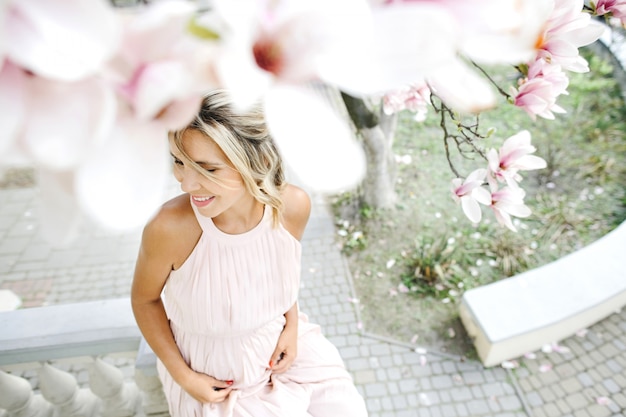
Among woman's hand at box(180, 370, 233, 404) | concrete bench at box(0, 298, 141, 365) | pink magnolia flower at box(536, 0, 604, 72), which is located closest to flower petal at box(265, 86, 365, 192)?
pink magnolia flower at box(536, 0, 604, 72)

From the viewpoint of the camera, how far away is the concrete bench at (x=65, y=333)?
1749 mm

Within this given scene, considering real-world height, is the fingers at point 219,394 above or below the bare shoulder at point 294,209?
below

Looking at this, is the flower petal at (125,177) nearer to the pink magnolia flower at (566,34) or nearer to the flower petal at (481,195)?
the pink magnolia flower at (566,34)

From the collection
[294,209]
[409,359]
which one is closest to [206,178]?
[294,209]

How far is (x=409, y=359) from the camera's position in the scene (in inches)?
125

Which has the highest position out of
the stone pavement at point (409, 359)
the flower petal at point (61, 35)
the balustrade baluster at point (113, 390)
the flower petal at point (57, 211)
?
the flower petal at point (61, 35)

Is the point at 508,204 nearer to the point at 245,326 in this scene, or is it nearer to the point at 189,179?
the point at 189,179

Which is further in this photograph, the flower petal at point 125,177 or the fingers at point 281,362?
the fingers at point 281,362

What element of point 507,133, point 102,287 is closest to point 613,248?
point 507,133

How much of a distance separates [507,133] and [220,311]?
14.4 feet

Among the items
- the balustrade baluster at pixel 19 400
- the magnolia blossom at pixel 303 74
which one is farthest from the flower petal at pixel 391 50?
the balustrade baluster at pixel 19 400

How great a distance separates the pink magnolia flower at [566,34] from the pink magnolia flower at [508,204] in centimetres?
39

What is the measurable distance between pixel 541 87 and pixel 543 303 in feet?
7.95

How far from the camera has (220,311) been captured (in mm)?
1606
